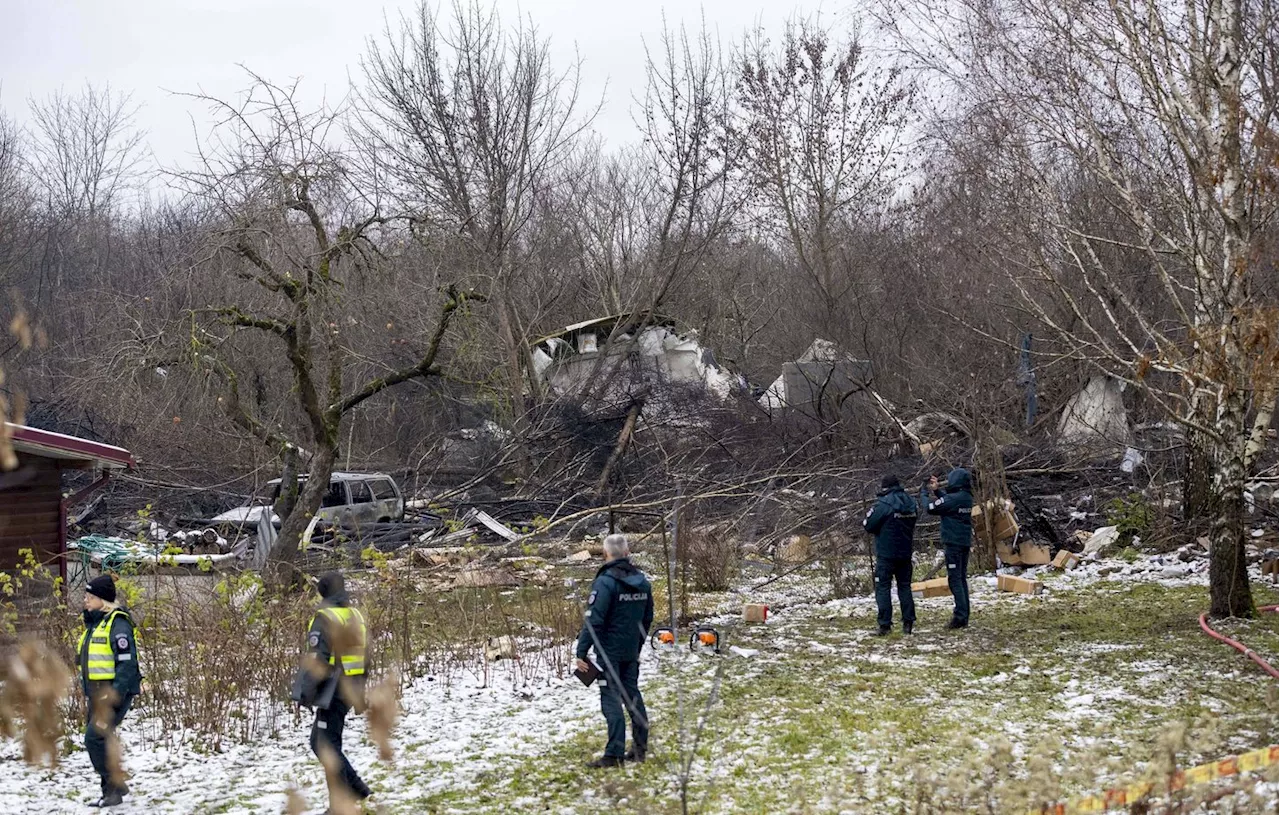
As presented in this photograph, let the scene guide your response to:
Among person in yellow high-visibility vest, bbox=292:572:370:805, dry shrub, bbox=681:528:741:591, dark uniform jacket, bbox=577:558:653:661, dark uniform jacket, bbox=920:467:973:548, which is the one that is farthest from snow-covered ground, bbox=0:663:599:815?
dry shrub, bbox=681:528:741:591

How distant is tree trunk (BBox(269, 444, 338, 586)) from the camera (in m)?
14.1

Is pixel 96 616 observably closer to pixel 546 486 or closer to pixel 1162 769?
pixel 1162 769

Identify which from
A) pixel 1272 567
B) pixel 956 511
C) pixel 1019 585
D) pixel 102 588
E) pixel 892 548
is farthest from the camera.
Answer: pixel 1019 585

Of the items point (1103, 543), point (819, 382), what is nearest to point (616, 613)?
point (1103, 543)

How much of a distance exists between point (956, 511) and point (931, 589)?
2570mm

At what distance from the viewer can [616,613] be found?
772 centimetres

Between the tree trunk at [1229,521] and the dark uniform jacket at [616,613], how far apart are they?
21.1 ft

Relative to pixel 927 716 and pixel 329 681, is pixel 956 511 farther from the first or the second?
pixel 329 681

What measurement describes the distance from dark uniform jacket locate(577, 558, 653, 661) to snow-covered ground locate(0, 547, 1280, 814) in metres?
0.41

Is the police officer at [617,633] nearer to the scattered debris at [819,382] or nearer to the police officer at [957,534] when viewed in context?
the police officer at [957,534]

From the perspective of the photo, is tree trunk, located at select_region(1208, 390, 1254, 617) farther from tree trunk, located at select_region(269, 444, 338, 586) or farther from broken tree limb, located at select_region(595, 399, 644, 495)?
broken tree limb, located at select_region(595, 399, 644, 495)

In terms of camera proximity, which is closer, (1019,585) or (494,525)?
(1019,585)

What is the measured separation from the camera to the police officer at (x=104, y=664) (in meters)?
7.37

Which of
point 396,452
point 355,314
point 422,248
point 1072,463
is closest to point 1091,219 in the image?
point 1072,463
